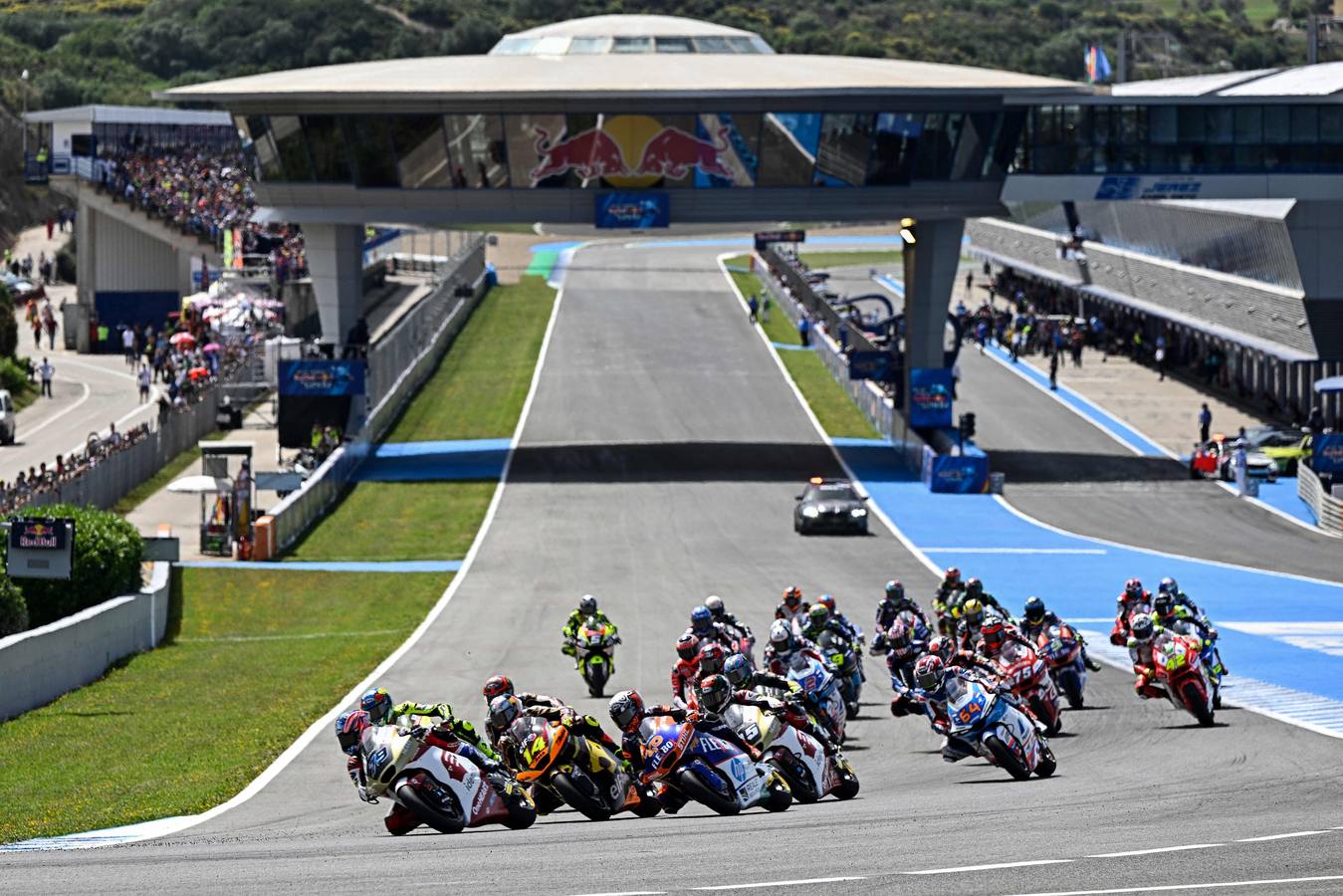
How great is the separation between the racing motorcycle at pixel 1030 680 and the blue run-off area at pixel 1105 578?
5.98 m

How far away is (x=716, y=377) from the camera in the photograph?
248 ft

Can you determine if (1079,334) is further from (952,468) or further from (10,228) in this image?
(10,228)

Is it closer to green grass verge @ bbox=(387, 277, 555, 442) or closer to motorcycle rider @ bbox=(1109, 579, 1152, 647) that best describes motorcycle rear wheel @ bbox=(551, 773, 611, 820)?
motorcycle rider @ bbox=(1109, 579, 1152, 647)

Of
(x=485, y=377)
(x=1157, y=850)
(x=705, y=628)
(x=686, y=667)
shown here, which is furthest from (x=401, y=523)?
(x=1157, y=850)

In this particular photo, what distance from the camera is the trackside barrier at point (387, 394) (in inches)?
1923

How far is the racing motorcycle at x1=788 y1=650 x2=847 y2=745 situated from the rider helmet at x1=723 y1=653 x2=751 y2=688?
1.93 m

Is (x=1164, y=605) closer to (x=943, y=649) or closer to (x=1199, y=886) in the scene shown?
(x=943, y=649)

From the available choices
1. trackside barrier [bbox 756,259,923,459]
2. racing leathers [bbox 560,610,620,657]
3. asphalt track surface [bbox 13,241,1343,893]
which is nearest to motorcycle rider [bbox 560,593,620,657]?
racing leathers [bbox 560,610,620,657]

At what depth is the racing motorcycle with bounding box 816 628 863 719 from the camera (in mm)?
24938

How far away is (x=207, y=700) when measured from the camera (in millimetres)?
28766

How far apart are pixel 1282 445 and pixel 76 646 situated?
3901 cm

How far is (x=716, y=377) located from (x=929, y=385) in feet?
53.2

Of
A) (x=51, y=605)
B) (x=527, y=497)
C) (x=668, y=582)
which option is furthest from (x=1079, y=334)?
(x=51, y=605)

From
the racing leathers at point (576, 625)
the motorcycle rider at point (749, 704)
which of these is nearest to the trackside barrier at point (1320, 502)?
the racing leathers at point (576, 625)
